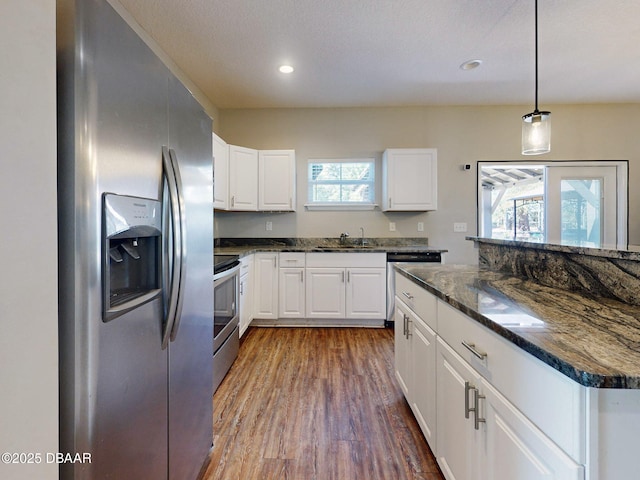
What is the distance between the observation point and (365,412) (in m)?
1.84

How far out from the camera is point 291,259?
3408 mm

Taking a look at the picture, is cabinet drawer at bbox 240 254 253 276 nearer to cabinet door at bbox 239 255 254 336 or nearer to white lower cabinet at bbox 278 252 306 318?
cabinet door at bbox 239 255 254 336

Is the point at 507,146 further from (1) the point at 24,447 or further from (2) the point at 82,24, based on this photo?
(1) the point at 24,447

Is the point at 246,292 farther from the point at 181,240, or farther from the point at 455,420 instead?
the point at 455,420

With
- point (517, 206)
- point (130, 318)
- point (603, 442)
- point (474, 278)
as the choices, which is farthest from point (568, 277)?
point (517, 206)

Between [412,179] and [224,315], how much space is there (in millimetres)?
2619

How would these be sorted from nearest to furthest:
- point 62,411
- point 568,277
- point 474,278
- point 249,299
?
1. point 62,411
2. point 568,277
3. point 474,278
4. point 249,299

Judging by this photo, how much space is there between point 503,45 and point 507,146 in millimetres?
1605

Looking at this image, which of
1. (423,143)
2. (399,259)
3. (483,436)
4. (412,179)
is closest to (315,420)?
(483,436)

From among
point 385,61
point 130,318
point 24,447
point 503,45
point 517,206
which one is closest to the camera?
point 24,447

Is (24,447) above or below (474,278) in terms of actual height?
below

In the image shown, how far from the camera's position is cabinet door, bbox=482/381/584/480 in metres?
0.63

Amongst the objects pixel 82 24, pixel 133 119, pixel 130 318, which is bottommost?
pixel 130 318

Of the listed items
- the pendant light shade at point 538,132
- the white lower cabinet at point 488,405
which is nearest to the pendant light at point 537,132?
the pendant light shade at point 538,132
